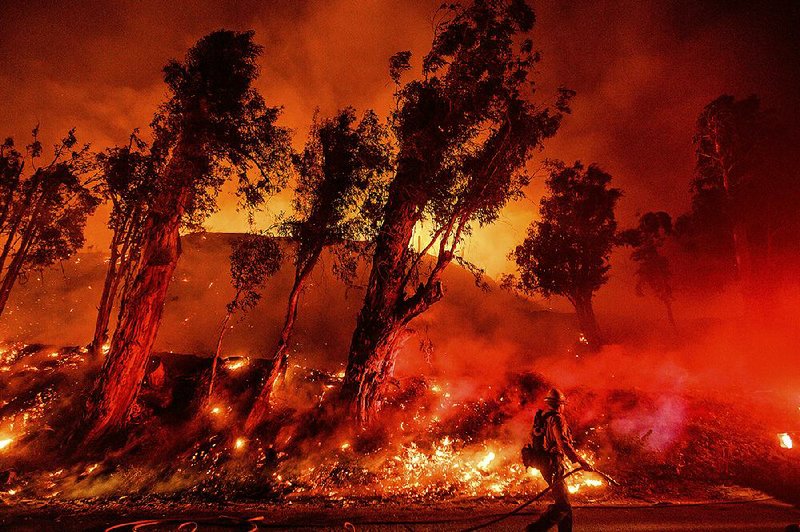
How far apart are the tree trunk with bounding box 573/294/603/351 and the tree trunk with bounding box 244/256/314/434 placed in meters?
20.3

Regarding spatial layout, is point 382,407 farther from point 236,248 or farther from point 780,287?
point 780,287

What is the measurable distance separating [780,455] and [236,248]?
1771 centimetres

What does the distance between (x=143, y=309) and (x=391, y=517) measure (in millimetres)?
9130

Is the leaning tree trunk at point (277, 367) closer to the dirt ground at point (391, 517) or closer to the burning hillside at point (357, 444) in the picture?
the burning hillside at point (357, 444)

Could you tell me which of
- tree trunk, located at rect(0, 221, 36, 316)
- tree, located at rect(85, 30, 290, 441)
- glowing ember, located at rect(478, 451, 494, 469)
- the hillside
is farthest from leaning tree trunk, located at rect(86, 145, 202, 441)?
the hillside

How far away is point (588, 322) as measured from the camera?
2486 centimetres

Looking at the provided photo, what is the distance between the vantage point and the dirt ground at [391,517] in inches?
257

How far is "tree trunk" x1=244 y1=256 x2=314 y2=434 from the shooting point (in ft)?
36.4

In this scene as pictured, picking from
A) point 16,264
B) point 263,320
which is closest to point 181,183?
point 16,264

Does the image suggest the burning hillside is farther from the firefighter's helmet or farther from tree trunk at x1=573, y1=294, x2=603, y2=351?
tree trunk at x1=573, y1=294, x2=603, y2=351

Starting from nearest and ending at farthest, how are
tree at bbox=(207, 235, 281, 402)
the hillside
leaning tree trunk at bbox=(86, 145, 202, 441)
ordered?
1. leaning tree trunk at bbox=(86, 145, 202, 441)
2. tree at bbox=(207, 235, 281, 402)
3. the hillside

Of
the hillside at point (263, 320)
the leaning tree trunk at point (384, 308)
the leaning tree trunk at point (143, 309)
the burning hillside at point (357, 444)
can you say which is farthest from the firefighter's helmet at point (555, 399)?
the hillside at point (263, 320)

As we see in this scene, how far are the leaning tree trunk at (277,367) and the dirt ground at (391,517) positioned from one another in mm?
3506

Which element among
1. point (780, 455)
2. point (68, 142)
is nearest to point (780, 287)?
point (780, 455)
